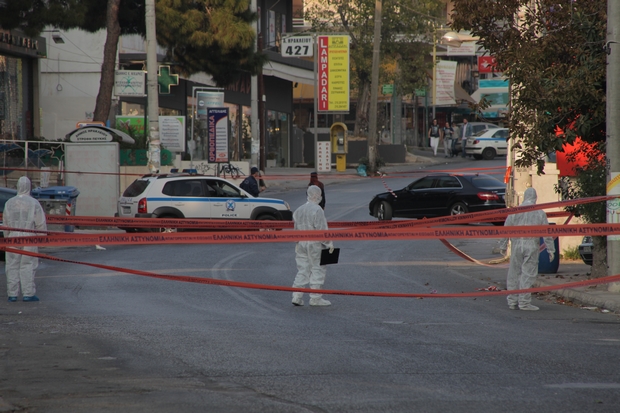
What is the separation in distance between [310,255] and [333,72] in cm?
3063

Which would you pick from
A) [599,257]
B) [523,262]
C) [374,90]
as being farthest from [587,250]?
[374,90]

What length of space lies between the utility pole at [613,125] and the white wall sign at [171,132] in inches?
864

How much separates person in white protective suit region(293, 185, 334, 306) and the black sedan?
1282 cm

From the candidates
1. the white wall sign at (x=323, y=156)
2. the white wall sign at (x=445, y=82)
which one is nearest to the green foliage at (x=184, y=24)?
the white wall sign at (x=323, y=156)

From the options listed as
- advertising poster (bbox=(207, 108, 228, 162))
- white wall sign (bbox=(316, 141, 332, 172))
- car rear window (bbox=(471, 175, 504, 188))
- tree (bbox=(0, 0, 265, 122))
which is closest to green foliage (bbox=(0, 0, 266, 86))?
tree (bbox=(0, 0, 265, 122))

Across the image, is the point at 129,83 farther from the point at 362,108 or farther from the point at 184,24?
the point at 362,108

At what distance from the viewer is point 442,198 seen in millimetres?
26125

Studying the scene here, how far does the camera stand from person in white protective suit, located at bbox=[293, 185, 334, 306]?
1286cm

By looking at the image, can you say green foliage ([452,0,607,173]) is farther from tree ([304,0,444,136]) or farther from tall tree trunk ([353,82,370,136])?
tall tree trunk ([353,82,370,136])

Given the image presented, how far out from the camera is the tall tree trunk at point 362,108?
5346 cm

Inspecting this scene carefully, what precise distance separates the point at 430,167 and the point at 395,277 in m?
31.9

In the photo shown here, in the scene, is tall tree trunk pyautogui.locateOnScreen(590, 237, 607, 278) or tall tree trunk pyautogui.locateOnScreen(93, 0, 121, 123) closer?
tall tree trunk pyautogui.locateOnScreen(590, 237, 607, 278)

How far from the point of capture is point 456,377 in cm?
788

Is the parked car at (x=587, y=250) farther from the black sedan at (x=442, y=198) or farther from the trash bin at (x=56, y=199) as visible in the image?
the trash bin at (x=56, y=199)
